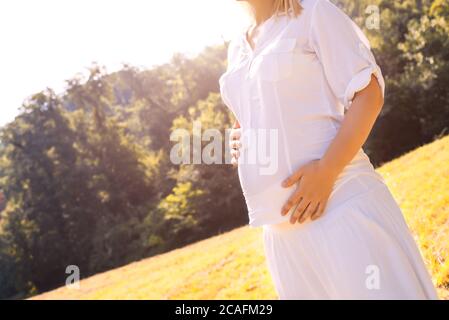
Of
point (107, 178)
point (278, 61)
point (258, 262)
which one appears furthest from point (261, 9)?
point (107, 178)

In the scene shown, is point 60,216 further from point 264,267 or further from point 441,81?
point 264,267

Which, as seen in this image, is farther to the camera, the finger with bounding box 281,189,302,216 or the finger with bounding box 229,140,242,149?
the finger with bounding box 229,140,242,149

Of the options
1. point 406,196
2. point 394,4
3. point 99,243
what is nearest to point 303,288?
point 406,196

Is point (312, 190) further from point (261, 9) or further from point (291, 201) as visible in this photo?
point (261, 9)

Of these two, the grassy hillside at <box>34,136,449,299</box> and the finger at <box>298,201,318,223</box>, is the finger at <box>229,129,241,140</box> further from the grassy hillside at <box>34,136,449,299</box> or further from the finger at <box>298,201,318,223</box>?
the grassy hillside at <box>34,136,449,299</box>

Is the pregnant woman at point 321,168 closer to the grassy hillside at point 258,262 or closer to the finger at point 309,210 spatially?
the finger at point 309,210

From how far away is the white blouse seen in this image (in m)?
1.59

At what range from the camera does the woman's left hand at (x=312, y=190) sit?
1.55m

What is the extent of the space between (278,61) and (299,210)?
0.48m

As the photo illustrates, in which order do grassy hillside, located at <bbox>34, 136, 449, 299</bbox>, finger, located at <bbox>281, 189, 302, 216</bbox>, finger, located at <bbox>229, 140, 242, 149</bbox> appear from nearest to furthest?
1. finger, located at <bbox>281, 189, 302, 216</bbox>
2. finger, located at <bbox>229, 140, 242, 149</bbox>
3. grassy hillside, located at <bbox>34, 136, 449, 299</bbox>

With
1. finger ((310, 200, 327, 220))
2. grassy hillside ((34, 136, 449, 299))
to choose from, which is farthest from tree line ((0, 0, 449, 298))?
finger ((310, 200, 327, 220))

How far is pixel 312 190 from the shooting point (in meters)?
1.56

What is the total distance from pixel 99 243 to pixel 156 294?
27.3 meters
